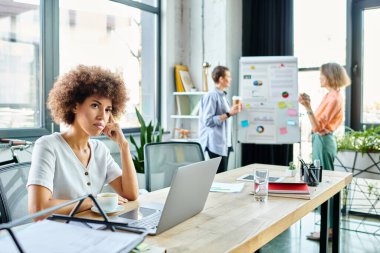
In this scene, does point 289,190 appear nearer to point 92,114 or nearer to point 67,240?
point 92,114

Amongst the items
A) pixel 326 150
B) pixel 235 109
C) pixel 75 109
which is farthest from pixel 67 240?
pixel 235 109

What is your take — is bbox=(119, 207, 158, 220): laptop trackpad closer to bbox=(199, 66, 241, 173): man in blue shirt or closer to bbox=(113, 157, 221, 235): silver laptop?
bbox=(113, 157, 221, 235): silver laptop

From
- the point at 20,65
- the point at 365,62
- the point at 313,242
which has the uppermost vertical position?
the point at 365,62

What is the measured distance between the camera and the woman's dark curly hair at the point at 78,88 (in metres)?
1.71

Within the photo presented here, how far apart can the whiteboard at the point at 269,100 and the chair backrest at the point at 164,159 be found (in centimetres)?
204

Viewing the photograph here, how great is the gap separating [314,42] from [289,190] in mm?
3149

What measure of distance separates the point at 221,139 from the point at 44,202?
2.71m

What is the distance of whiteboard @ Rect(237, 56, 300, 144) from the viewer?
4.23 m

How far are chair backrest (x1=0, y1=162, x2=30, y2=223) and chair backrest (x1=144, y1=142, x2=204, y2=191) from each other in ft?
2.61

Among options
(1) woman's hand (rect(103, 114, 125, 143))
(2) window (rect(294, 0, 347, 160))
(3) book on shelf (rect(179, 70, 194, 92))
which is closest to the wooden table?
(1) woman's hand (rect(103, 114, 125, 143))

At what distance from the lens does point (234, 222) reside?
132cm

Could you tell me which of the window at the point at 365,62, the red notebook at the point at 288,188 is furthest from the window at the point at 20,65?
the window at the point at 365,62

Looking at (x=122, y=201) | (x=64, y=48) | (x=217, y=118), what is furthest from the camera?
(x=217, y=118)

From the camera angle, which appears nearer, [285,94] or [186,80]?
[285,94]
